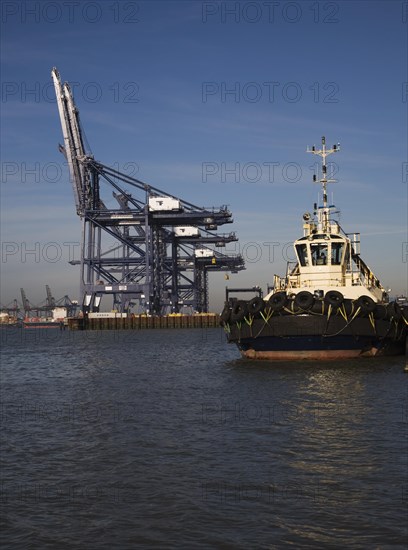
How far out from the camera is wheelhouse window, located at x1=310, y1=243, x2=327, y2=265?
33656mm

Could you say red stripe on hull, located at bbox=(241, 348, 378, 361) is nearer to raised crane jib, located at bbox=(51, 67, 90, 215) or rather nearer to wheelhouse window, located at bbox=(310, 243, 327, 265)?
wheelhouse window, located at bbox=(310, 243, 327, 265)

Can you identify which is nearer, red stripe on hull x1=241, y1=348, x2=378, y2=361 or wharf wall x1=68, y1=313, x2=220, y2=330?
red stripe on hull x1=241, y1=348, x2=378, y2=361

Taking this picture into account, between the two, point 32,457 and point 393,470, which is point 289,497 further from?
point 32,457

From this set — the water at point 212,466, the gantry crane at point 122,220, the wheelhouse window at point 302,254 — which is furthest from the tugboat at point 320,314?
the gantry crane at point 122,220

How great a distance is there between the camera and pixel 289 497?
431 inches

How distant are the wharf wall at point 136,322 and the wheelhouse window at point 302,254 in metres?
66.4

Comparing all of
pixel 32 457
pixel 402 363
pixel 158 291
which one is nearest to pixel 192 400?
pixel 32 457

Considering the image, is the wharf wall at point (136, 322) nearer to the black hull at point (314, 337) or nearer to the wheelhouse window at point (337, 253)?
the wheelhouse window at point (337, 253)

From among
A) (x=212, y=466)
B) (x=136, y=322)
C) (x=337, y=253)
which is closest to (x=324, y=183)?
(x=337, y=253)

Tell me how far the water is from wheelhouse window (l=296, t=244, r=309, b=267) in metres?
9.81

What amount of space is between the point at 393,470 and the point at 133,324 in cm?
8840

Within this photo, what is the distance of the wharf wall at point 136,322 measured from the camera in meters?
99.4

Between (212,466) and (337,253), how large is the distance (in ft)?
73.2

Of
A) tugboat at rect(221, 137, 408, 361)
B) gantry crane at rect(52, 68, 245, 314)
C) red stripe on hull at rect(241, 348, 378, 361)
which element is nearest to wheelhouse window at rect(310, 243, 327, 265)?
tugboat at rect(221, 137, 408, 361)
